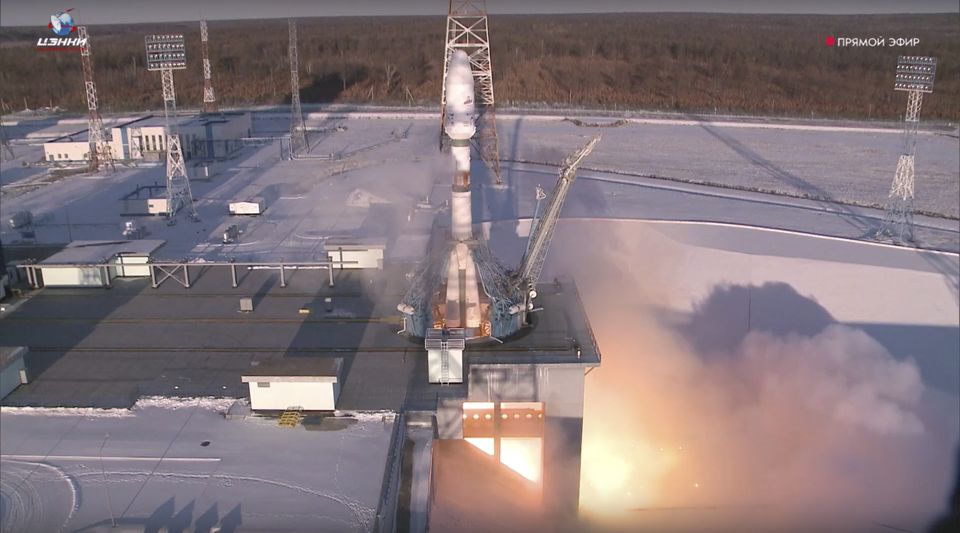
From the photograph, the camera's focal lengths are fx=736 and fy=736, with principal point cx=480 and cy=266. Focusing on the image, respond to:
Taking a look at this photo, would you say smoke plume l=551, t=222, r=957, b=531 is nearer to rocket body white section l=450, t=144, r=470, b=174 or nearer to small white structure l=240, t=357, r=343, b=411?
small white structure l=240, t=357, r=343, b=411

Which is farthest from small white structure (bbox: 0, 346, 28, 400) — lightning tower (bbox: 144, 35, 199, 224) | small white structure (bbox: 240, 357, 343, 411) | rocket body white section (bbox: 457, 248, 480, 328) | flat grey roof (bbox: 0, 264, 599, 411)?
lightning tower (bbox: 144, 35, 199, 224)

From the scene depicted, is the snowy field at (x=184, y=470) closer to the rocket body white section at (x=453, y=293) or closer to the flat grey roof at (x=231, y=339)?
the flat grey roof at (x=231, y=339)

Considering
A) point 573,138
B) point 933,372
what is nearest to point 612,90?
point 573,138

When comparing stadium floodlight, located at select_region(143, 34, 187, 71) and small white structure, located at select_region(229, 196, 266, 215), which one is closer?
small white structure, located at select_region(229, 196, 266, 215)

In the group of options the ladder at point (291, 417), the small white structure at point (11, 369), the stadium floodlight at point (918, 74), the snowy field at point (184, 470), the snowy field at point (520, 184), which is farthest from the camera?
the snowy field at point (520, 184)

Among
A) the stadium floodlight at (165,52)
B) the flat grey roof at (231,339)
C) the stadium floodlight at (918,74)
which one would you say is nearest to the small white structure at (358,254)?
the flat grey roof at (231,339)

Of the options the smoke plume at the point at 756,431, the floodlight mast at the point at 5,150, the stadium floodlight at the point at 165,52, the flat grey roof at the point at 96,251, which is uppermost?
the stadium floodlight at the point at 165,52

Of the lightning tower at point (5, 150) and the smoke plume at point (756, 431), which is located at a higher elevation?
the lightning tower at point (5, 150)
